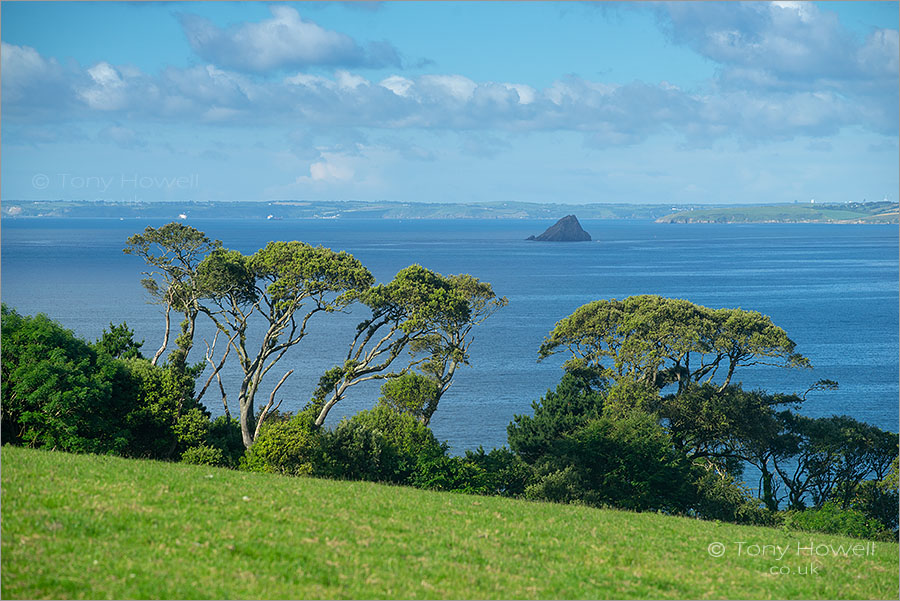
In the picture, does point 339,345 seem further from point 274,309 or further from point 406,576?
point 406,576

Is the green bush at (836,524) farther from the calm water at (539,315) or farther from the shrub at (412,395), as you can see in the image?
the calm water at (539,315)

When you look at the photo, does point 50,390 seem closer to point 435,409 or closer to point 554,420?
point 435,409

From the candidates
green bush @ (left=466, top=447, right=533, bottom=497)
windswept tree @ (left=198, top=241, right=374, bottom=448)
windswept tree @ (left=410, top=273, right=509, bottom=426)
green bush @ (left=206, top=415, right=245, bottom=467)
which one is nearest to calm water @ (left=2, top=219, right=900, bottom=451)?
windswept tree @ (left=410, top=273, right=509, bottom=426)

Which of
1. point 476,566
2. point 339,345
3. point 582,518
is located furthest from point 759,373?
point 476,566

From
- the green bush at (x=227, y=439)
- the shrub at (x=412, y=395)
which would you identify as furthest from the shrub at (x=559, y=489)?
the green bush at (x=227, y=439)

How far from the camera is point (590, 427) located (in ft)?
119

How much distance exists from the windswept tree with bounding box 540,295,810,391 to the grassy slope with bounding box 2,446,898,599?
23.8m

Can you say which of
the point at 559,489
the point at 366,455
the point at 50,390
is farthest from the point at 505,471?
the point at 50,390

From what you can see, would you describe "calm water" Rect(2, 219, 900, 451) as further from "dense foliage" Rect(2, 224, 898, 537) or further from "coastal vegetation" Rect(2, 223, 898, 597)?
"coastal vegetation" Rect(2, 223, 898, 597)

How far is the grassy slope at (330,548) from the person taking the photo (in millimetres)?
12898

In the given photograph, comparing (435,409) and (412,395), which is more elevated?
(412,395)

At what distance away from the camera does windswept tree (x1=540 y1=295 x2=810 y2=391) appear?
44625 mm

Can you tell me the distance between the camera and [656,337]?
44.8 m

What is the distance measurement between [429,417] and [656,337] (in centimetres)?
1291
